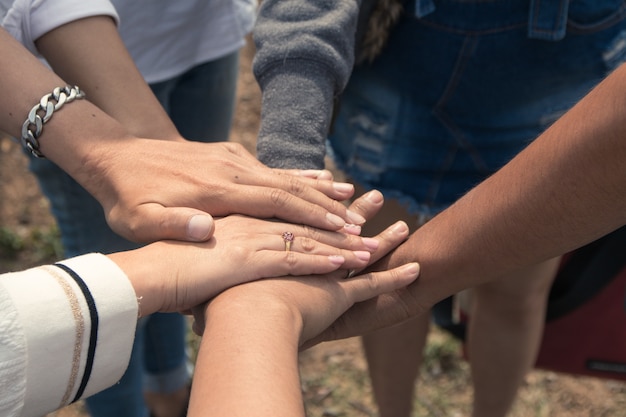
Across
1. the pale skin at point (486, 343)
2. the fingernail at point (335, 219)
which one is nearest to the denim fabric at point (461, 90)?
the pale skin at point (486, 343)

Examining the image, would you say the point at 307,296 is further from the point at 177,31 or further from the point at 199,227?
the point at 177,31

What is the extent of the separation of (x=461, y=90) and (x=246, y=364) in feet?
2.47

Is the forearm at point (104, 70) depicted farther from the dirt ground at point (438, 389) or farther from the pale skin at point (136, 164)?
the dirt ground at point (438, 389)

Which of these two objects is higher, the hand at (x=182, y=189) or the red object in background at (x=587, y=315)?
the red object in background at (x=587, y=315)

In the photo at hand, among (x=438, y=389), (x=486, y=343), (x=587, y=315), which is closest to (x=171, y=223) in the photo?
(x=486, y=343)

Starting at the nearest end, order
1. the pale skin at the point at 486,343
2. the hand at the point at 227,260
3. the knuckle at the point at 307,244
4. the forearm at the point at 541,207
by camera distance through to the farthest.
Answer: the forearm at the point at 541,207, the hand at the point at 227,260, the knuckle at the point at 307,244, the pale skin at the point at 486,343

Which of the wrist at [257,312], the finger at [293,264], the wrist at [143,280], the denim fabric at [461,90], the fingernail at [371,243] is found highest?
the denim fabric at [461,90]

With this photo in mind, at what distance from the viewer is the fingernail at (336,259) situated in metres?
1.20

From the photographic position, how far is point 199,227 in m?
1.16

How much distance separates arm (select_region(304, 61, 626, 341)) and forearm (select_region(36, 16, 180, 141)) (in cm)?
47

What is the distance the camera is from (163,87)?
155 cm

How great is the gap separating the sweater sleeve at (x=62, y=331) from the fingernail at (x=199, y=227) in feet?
0.51

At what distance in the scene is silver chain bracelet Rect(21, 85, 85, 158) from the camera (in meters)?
1.18

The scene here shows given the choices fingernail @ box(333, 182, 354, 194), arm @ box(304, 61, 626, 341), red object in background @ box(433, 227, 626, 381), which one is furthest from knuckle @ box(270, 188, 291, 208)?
red object in background @ box(433, 227, 626, 381)
